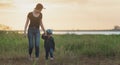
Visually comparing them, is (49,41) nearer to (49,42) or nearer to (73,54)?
(49,42)

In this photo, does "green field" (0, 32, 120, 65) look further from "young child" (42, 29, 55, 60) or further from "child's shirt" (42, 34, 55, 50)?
"child's shirt" (42, 34, 55, 50)

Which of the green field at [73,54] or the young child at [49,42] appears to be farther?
the green field at [73,54]

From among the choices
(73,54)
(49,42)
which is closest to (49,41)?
(49,42)

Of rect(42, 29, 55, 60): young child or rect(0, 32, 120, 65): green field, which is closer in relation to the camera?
rect(42, 29, 55, 60): young child

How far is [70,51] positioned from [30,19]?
344 cm

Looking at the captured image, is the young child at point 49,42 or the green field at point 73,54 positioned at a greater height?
the young child at point 49,42

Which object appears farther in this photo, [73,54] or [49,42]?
[73,54]

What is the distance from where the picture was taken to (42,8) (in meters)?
14.8

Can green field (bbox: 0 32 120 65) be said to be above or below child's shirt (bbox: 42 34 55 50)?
below

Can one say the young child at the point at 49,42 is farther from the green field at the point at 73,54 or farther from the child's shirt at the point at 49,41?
the green field at the point at 73,54

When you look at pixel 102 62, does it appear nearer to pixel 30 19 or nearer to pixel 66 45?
pixel 30 19

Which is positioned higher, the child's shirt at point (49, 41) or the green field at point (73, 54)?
the child's shirt at point (49, 41)

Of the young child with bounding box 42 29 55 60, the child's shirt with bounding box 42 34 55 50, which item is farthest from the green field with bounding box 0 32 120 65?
the child's shirt with bounding box 42 34 55 50

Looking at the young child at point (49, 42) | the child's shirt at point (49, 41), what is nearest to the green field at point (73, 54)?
the young child at point (49, 42)
